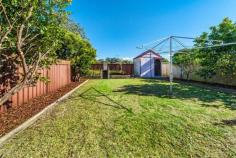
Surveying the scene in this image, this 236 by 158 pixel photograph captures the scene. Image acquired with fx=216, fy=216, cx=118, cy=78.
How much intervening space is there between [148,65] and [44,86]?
19218 mm

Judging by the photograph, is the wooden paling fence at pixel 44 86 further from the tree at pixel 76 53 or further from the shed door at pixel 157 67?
the shed door at pixel 157 67

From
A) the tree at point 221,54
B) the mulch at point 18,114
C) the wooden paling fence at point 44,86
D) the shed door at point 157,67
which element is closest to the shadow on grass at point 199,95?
the tree at point 221,54

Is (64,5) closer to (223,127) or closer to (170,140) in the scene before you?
(170,140)

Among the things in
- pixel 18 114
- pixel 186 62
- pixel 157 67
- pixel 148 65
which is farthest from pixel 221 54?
pixel 157 67

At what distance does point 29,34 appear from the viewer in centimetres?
550

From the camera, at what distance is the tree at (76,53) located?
15.4 m

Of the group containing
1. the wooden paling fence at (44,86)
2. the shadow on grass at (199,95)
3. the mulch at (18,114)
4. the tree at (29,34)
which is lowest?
the mulch at (18,114)

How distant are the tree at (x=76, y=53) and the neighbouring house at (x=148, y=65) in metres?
9.99

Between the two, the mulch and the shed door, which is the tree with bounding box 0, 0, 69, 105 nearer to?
the mulch

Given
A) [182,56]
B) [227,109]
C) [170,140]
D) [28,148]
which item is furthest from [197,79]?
[28,148]

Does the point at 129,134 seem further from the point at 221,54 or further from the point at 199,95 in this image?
the point at 221,54

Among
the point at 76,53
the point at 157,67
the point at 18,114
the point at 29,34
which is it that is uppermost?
the point at 76,53

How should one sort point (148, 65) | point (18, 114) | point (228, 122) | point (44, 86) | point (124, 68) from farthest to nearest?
point (124, 68), point (148, 65), point (44, 86), point (18, 114), point (228, 122)

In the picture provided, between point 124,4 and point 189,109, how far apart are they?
13.8m
